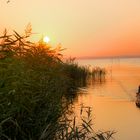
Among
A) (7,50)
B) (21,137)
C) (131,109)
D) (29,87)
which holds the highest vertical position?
(7,50)

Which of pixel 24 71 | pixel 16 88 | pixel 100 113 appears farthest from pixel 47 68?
pixel 100 113

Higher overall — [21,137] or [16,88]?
[16,88]

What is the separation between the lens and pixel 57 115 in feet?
22.4

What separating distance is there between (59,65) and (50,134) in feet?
12.5

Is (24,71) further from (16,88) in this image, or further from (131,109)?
(131,109)

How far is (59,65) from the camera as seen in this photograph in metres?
9.13

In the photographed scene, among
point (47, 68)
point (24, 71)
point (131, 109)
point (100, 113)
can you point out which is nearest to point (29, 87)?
point (24, 71)

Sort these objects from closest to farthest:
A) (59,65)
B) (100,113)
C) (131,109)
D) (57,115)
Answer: (57,115) → (59,65) → (100,113) → (131,109)

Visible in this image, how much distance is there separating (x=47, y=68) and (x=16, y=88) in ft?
9.22

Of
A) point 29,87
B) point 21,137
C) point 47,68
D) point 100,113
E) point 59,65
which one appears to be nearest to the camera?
point 21,137

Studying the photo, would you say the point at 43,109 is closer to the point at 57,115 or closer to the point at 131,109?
the point at 57,115

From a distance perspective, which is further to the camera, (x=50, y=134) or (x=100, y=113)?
(x=100, y=113)

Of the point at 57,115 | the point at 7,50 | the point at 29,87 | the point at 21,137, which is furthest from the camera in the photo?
Answer: the point at 57,115

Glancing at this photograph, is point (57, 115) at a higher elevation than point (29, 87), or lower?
lower
